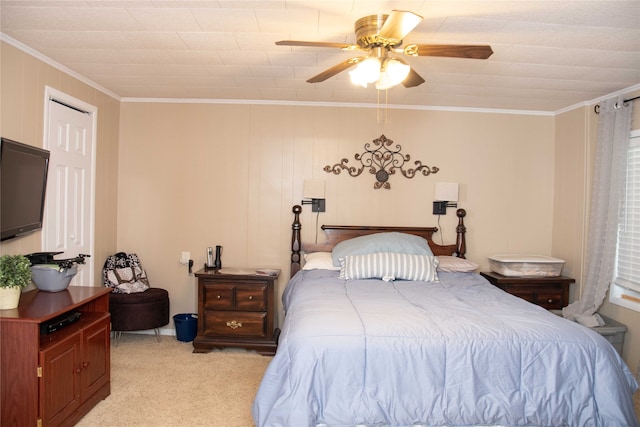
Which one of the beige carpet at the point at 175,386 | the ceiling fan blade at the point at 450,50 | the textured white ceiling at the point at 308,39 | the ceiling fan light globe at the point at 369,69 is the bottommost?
the beige carpet at the point at 175,386

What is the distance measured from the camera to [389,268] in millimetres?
3688

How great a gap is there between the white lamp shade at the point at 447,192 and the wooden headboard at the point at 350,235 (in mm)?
164

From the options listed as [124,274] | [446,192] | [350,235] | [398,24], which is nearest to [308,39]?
[398,24]

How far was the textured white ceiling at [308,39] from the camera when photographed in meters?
2.40

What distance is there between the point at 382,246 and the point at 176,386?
1963 mm

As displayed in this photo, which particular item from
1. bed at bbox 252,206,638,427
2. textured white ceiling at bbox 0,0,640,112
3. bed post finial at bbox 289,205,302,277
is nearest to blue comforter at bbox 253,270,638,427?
bed at bbox 252,206,638,427

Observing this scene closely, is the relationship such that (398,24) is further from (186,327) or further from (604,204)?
(186,327)

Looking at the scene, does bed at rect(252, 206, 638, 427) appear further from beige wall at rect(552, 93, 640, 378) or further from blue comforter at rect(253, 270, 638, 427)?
beige wall at rect(552, 93, 640, 378)

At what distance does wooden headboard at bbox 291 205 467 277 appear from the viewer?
4.41 m

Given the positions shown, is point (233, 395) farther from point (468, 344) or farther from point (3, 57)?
point (3, 57)

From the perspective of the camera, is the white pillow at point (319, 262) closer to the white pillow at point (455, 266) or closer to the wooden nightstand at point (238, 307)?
the wooden nightstand at point (238, 307)

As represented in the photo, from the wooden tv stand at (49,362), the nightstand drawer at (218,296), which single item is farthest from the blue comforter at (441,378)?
the nightstand drawer at (218,296)

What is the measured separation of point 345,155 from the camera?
4539 mm

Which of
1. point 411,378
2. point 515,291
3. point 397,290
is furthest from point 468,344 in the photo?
point 515,291
